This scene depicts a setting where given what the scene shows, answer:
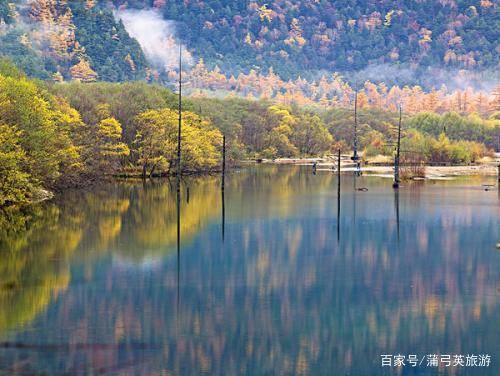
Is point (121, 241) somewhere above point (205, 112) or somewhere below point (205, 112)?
below

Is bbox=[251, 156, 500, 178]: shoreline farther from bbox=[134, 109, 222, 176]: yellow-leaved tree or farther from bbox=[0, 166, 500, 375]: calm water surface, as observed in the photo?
bbox=[0, 166, 500, 375]: calm water surface

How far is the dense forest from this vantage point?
2467 inches

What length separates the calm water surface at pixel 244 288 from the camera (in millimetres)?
27016

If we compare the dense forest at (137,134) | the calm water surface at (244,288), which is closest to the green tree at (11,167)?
the dense forest at (137,134)

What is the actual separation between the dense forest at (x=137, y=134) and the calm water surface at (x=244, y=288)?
406cm

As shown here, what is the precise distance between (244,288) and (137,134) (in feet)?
190

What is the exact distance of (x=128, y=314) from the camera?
31.2 metres

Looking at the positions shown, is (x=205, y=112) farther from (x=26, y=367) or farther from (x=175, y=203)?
(x=26, y=367)

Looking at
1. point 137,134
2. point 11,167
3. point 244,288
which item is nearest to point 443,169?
point 137,134

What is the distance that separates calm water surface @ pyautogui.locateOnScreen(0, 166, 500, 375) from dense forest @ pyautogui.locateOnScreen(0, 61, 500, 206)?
4.06m

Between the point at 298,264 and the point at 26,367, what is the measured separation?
17561 mm

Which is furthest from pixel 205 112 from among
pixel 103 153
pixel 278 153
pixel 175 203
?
pixel 175 203

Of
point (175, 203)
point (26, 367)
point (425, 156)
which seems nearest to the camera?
point (26, 367)

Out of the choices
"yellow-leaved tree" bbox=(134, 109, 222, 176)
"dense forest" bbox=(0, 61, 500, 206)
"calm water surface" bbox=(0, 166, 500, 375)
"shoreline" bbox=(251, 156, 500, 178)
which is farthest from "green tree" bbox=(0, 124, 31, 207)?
"shoreline" bbox=(251, 156, 500, 178)
